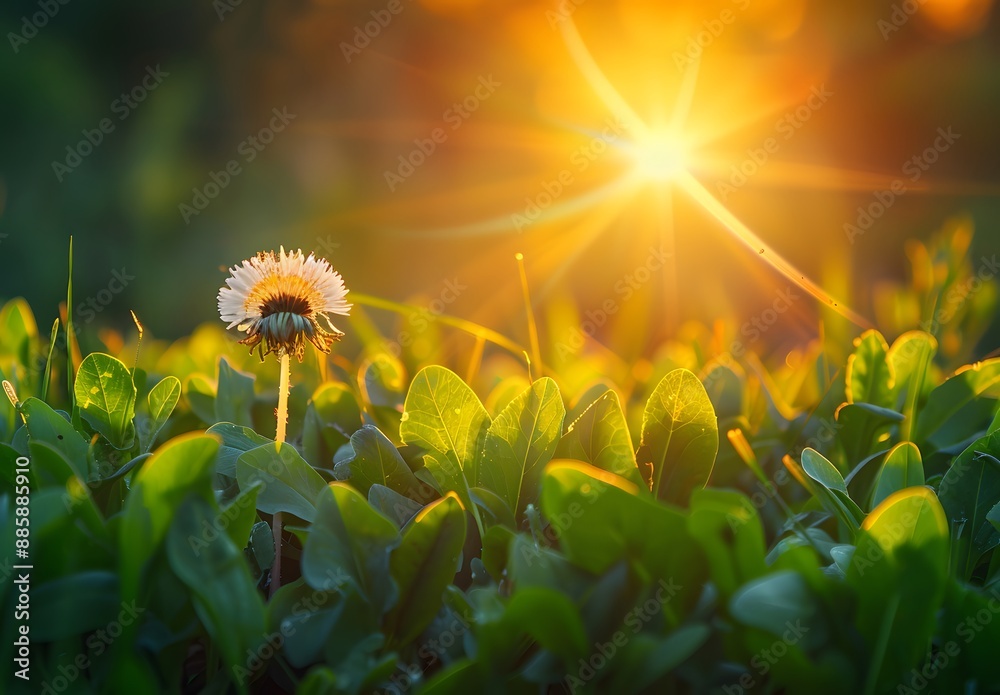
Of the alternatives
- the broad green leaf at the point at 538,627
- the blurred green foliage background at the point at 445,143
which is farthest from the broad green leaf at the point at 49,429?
the blurred green foliage background at the point at 445,143

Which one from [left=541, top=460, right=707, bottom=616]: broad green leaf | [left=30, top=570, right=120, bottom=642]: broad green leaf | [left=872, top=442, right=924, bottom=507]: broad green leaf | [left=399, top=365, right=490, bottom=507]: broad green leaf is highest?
[left=399, top=365, right=490, bottom=507]: broad green leaf

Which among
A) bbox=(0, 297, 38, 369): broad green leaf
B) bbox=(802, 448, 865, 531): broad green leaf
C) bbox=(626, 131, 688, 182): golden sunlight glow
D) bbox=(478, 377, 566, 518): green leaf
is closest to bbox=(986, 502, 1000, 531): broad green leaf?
bbox=(802, 448, 865, 531): broad green leaf

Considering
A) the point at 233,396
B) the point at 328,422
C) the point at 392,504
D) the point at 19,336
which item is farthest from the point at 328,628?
the point at 19,336

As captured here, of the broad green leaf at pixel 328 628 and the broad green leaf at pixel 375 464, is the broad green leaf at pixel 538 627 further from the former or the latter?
the broad green leaf at pixel 375 464

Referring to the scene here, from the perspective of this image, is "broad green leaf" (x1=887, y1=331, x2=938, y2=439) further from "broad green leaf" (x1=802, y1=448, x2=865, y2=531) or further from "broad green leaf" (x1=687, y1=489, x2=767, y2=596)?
"broad green leaf" (x1=687, y1=489, x2=767, y2=596)

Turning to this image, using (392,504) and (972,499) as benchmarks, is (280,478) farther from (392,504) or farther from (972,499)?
(972,499)

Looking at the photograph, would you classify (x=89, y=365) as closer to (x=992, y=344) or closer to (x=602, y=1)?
(x=992, y=344)
